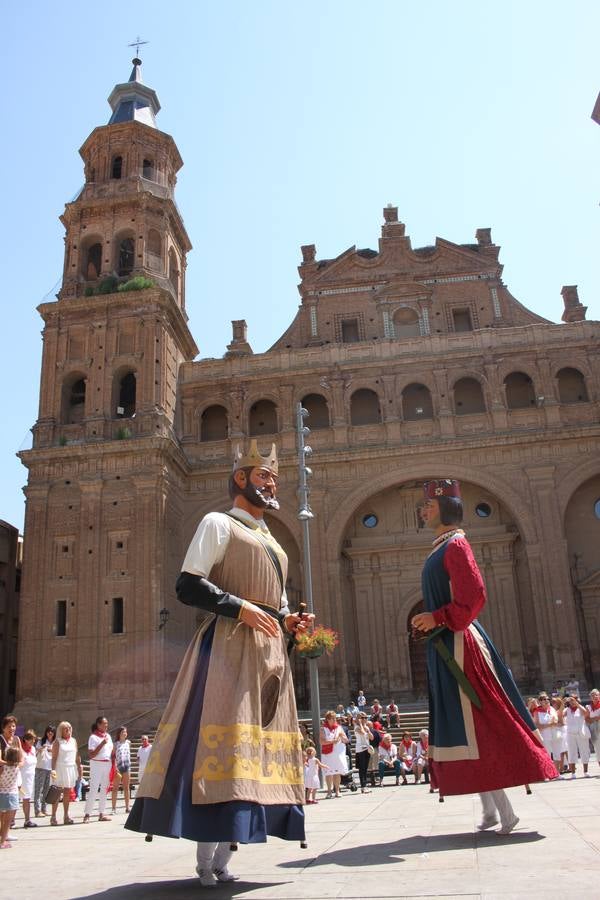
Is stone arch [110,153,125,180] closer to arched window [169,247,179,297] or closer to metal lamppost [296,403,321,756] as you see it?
arched window [169,247,179,297]

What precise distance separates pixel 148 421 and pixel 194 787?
22.0 m

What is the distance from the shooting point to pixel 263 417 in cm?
2867

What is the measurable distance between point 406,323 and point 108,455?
40.9 feet

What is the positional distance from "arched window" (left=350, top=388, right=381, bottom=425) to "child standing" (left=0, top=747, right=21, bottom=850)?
21036 mm

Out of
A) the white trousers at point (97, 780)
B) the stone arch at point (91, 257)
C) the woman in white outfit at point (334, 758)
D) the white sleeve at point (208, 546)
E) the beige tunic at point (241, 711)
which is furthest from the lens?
the stone arch at point (91, 257)

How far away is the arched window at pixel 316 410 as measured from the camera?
92.2 feet

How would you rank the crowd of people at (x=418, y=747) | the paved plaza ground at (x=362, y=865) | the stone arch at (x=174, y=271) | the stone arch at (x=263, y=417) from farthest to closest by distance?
the stone arch at (x=174, y=271) → the stone arch at (x=263, y=417) → the crowd of people at (x=418, y=747) → the paved plaza ground at (x=362, y=865)

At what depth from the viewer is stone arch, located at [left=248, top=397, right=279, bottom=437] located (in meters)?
28.4

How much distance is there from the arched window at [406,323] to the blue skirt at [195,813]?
26289 mm

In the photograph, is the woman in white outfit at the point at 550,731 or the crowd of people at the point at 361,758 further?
the woman in white outfit at the point at 550,731

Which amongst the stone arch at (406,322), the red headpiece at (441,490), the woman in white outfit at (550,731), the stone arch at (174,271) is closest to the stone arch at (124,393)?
the stone arch at (174,271)

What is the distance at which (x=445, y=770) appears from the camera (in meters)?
4.98

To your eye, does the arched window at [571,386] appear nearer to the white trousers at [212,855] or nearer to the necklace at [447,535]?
the necklace at [447,535]

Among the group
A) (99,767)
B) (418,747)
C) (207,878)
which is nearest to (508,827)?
(207,878)
